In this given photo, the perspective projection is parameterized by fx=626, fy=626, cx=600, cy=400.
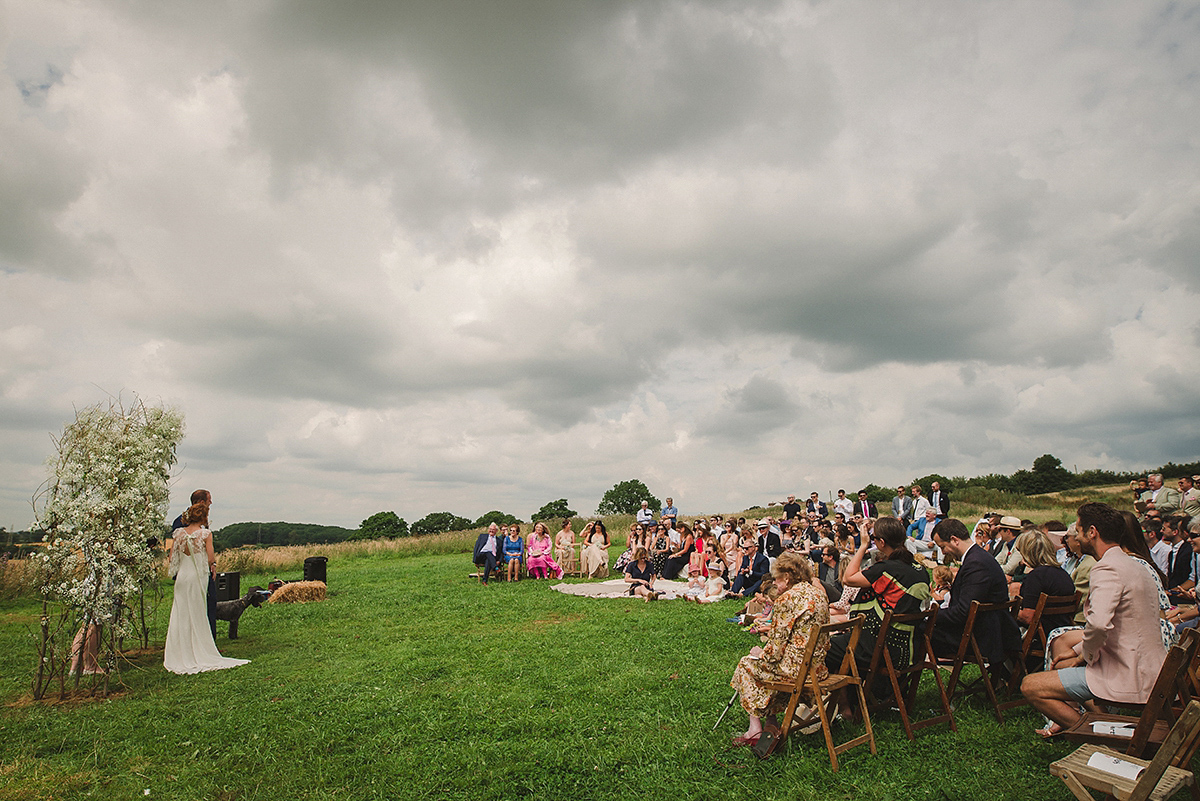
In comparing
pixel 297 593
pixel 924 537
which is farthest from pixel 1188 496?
pixel 297 593

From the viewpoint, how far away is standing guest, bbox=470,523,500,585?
18.2 metres

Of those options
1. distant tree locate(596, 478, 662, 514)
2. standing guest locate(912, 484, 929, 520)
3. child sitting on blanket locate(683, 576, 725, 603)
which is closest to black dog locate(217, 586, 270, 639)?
child sitting on blanket locate(683, 576, 725, 603)

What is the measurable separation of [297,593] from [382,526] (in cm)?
6890

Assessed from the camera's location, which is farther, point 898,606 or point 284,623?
point 284,623

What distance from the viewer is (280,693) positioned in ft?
23.3

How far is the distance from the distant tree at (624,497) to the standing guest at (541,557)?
73.0m

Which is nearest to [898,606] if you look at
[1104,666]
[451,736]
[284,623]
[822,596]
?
[822,596]

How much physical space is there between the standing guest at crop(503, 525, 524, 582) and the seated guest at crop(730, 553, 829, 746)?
13930mm

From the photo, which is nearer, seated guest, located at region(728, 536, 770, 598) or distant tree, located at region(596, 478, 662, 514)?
seated guest, located at region(728, 536, 770, 598)

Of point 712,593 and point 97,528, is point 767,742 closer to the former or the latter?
point 97,528

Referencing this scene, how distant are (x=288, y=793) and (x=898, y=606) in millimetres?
5143

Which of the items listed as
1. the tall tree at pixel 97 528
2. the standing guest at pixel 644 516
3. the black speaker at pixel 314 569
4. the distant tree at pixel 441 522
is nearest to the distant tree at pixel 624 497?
the distant tree at pixel 441 522

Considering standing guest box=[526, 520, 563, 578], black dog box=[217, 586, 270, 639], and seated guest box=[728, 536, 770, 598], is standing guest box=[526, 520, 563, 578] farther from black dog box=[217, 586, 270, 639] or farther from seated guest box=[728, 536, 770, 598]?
black dog box=[217, 586, 270, 639]

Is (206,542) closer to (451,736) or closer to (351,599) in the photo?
(451,736)
